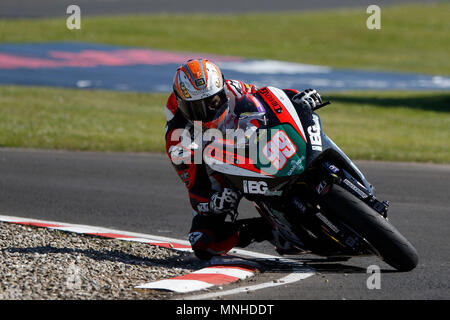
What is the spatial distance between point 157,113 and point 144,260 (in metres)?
10.1

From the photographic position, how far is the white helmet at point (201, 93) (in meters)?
5.79

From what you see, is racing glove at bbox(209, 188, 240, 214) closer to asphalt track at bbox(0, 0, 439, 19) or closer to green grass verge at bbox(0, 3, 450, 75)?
green grass verge at bbox(0, 3, 450, 75)

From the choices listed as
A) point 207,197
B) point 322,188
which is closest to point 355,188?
point 322,188

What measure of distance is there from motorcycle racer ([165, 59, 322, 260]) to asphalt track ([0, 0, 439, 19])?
24.4 metres

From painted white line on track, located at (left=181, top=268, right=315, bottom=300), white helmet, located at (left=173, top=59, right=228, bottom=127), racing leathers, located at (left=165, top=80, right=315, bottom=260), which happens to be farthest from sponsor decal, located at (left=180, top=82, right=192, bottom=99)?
painted white line on track, located at (left=181, top=268, right=315, bottom=300)

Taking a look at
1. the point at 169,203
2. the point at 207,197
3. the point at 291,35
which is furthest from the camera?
the point at 291,35

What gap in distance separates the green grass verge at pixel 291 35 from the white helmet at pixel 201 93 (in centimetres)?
1829

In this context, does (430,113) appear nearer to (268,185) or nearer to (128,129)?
(128,129)

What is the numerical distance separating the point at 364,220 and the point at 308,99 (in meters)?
1.08

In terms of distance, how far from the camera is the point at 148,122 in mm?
15438

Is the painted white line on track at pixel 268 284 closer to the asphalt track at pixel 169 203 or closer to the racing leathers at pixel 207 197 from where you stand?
the asphalt track at pixel 169 203

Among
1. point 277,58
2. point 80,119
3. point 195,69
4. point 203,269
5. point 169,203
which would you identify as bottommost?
point 169,203

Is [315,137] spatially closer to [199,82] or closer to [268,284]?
[199,82]

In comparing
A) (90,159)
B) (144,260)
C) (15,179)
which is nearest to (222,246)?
(144,260)
